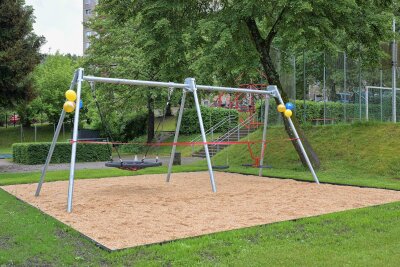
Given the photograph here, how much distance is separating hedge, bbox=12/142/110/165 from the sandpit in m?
10.5

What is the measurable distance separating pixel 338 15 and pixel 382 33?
195cm

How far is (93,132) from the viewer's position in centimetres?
3741

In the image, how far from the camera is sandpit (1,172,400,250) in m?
6.62

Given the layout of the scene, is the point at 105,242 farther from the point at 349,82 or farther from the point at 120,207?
the point at 349,82

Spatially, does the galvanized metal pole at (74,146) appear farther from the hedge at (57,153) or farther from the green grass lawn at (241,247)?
the hedge at (57,153)

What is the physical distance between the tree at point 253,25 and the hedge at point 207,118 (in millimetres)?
15772

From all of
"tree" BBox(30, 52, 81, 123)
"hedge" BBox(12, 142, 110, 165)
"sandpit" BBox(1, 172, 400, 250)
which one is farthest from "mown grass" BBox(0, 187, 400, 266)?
"tree" BBox(30, 52, 81, 123)

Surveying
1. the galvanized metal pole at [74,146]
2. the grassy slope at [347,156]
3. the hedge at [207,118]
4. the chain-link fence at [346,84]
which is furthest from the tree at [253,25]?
the hedge at [207,118]

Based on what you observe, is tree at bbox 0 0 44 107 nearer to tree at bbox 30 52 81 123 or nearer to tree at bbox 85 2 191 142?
tree at bbox 85 2 191 142

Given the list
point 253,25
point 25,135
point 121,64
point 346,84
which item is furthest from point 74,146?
point 25,135

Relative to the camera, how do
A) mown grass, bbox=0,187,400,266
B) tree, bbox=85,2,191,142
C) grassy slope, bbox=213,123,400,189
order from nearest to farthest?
mown grass, bbox=0,187,400,266 → grassy slope, bbox=213,123,400,189 → tree, bbox=85,2,191,142

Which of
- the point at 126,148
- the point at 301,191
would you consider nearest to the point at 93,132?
the point at 126,148

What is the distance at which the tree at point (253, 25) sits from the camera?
1337cm

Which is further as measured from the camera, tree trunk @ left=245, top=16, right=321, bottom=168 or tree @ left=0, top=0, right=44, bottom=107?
tree @ left=0, top=0, right=44, bottom=107
